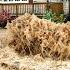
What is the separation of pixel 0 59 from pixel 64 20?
9.95 meters

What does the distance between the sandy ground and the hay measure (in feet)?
1.11

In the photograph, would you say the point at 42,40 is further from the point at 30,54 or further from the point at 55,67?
the point at 55,67

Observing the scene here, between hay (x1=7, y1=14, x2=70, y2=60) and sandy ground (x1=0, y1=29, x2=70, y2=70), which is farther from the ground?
hay (x1=7, y1=14, x2=70, y2=60)

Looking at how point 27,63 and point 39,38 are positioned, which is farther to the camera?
point 39,38

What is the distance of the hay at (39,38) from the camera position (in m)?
12.4

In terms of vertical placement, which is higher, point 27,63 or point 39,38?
point 39,38

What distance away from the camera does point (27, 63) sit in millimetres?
11625

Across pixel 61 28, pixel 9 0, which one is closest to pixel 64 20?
pixel 9 0

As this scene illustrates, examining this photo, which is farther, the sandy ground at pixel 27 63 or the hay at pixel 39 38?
the hay at pixel 39 38

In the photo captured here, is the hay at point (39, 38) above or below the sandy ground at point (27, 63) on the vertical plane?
above

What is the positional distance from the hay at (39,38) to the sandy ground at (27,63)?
0.34 meters

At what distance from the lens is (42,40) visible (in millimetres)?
12680

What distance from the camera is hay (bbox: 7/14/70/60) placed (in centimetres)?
1245

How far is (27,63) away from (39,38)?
1462 millimetres
